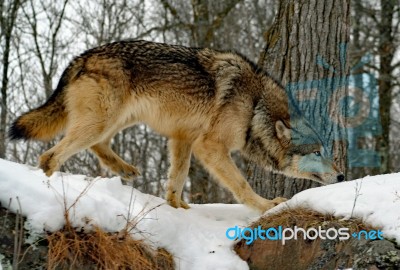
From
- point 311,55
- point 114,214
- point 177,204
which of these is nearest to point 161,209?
point 114,214

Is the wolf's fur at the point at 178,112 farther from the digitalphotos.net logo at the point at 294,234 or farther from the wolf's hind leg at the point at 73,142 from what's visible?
the digitalphotos.net logo at the point at 294,234

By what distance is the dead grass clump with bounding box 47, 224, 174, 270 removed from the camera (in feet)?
11.5

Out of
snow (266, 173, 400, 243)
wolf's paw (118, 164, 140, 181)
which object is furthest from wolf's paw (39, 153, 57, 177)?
snow (266, 173, 400, 243)

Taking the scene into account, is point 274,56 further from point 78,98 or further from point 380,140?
point 380,140

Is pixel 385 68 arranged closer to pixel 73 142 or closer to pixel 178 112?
pixel 178 112

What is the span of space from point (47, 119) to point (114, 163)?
0.93 meters

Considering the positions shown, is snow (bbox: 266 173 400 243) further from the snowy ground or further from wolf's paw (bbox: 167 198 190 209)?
wolf's paw (bbox: 167 198 190 209)

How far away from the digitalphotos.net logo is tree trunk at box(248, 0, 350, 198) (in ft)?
6.27

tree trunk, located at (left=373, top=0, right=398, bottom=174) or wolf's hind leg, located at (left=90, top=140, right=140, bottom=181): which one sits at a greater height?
tree trunk, located at (left=373, top=0, right=398, bottom=174)

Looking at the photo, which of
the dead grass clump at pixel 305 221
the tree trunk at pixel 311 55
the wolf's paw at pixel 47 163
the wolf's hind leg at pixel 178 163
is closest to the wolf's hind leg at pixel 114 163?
the wolf's hind leg at pixel 178 163

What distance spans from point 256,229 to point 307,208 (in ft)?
1.53

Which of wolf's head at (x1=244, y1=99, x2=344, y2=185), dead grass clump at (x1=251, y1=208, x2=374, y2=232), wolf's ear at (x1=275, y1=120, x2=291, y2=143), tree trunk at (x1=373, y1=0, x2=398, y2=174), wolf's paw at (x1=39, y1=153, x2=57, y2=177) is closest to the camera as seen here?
dead grass clump at (x1=251, y1=208, x2=374, y2=232)

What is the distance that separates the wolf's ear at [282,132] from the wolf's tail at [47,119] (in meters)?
2.36

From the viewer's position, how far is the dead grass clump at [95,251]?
351 cm
